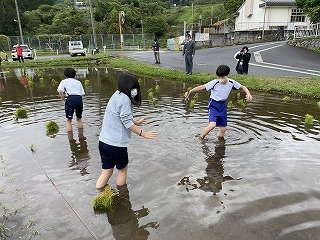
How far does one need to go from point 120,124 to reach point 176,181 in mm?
1469

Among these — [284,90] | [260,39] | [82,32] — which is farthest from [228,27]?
[284,90]

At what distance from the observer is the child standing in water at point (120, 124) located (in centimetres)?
425

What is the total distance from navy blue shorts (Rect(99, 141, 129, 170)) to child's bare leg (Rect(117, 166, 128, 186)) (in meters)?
0.20

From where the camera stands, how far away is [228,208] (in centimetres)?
431

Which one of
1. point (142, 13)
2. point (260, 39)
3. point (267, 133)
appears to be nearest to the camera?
point (267, 133)

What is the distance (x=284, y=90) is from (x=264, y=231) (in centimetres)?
897

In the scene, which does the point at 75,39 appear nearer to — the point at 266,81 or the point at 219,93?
the point at 266,81

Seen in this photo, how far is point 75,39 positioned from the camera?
165 ft

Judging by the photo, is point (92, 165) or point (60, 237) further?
point (92, 165)

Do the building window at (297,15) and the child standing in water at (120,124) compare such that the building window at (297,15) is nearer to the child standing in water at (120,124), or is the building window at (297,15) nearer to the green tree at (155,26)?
the green tree at (155,26)

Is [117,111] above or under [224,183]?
above

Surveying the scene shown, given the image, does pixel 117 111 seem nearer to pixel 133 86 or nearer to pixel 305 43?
pixel 133 86

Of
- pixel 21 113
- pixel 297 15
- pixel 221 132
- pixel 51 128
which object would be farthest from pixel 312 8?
pixel 297 15

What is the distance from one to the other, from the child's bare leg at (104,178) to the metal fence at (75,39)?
1760 inches
